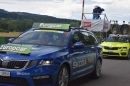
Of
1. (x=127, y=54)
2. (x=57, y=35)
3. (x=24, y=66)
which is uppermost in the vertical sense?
(x=57, y=35)

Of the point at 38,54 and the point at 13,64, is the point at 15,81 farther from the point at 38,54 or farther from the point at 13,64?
the point at 38,54

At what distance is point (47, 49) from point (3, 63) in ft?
3.76

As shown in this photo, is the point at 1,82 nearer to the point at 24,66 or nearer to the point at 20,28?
the point at 24,66

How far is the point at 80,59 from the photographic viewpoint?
8.75 metres

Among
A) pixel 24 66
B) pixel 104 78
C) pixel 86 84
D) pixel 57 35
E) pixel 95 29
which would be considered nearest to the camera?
pixel 24 66

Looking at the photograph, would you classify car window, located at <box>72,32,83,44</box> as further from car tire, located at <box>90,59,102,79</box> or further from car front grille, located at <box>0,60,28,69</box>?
car front grille, located at <box>0,60,28,69</box>

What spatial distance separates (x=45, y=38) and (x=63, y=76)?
1451 millimetres

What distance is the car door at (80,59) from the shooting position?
829 centimetres

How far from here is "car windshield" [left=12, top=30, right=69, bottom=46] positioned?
836cm

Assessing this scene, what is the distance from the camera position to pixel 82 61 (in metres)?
8.95

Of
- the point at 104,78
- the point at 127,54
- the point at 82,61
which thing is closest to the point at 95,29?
the point at 127,54

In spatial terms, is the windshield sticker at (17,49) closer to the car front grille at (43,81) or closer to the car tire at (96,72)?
the car front grille at (43,81)

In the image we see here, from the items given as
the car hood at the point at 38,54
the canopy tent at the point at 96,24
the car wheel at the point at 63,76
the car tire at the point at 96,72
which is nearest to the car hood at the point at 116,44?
the canopy tent at the point at 96,24

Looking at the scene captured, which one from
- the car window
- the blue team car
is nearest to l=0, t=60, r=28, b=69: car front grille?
the blue team car
